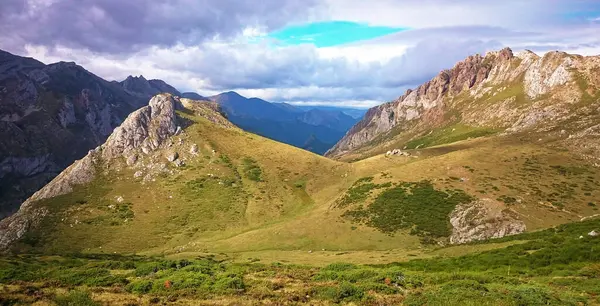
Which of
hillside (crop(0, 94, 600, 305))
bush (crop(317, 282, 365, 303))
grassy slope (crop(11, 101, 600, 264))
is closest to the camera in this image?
bush (crop(317, 282, 365, 303))

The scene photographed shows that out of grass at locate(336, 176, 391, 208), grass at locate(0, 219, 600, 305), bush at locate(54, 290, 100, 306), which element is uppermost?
bush at locate(54, 290, 100, 306)

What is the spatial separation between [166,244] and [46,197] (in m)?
A: 53.9

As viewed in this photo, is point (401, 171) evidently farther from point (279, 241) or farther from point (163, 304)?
point (163, 304)

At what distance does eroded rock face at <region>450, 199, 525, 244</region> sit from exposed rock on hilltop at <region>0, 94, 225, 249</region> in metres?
111

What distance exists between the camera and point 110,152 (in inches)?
5984

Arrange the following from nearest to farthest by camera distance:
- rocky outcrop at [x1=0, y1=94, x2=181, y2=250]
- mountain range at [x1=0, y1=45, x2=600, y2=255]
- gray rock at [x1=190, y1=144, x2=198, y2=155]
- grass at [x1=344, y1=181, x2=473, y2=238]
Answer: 1. mountain range at [x1=0, y1=45, x2=600, y2=255]
2. grass at [x1=344, y1=181, x2=473, y2=238]
3. rocky outcrop at [x1=0, y1=94, x2=181, y2=250]
4. gray rock at [x1=190, y1=144, x2=198, y2=155]

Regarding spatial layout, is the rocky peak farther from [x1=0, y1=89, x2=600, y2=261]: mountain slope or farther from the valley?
the valley

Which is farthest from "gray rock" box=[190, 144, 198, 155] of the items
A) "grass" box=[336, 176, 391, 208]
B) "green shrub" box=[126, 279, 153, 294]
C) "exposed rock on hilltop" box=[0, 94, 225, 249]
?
"green shrub" box=[126, 279, 153, 294]

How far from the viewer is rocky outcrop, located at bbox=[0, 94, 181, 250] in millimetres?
111000

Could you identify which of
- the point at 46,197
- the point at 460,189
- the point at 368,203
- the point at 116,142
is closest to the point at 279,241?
the point at 368,203

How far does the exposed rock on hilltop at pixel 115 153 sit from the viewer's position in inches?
4390

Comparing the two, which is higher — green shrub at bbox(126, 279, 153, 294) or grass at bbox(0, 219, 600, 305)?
green shrub at bbox(126, 279, 153, 294)

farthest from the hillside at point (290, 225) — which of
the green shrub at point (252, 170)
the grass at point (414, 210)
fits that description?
the green shrub at point (252, 170)

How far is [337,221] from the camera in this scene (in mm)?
98062
